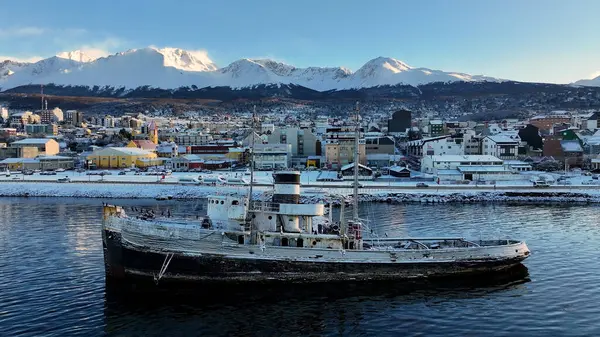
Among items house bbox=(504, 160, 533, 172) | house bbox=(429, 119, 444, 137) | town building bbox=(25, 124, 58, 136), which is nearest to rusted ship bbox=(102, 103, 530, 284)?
house bbox=(504, 160, 533, 172)

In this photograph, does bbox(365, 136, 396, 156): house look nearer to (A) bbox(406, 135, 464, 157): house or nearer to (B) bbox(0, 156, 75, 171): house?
(A) bbox(406, 135, 464, 157): house

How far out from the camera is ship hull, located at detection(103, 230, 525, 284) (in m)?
20.1

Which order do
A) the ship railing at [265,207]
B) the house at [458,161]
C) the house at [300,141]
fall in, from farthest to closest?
the house at [300,141]
the house at [458,161]
the ship railing at [265,207]

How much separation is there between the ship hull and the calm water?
1.92ft

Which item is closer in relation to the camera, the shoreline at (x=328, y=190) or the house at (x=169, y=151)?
the shoreline at (x=328, y=190)

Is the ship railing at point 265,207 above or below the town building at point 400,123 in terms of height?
below

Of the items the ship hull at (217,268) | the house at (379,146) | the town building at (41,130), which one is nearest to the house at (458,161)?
the house at (379,146)

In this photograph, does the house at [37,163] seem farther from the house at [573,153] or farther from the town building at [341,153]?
the house at [573,153]

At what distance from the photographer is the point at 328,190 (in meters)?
50.6

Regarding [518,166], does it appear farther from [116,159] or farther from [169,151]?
[116,159]

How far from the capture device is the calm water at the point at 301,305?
1609cm

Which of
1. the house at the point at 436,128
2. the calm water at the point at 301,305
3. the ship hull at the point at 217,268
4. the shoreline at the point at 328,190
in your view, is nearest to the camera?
the calm water at the point at 301,305

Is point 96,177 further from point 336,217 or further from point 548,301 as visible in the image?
point 548,301

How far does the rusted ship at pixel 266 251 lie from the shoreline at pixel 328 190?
74.2 feet
